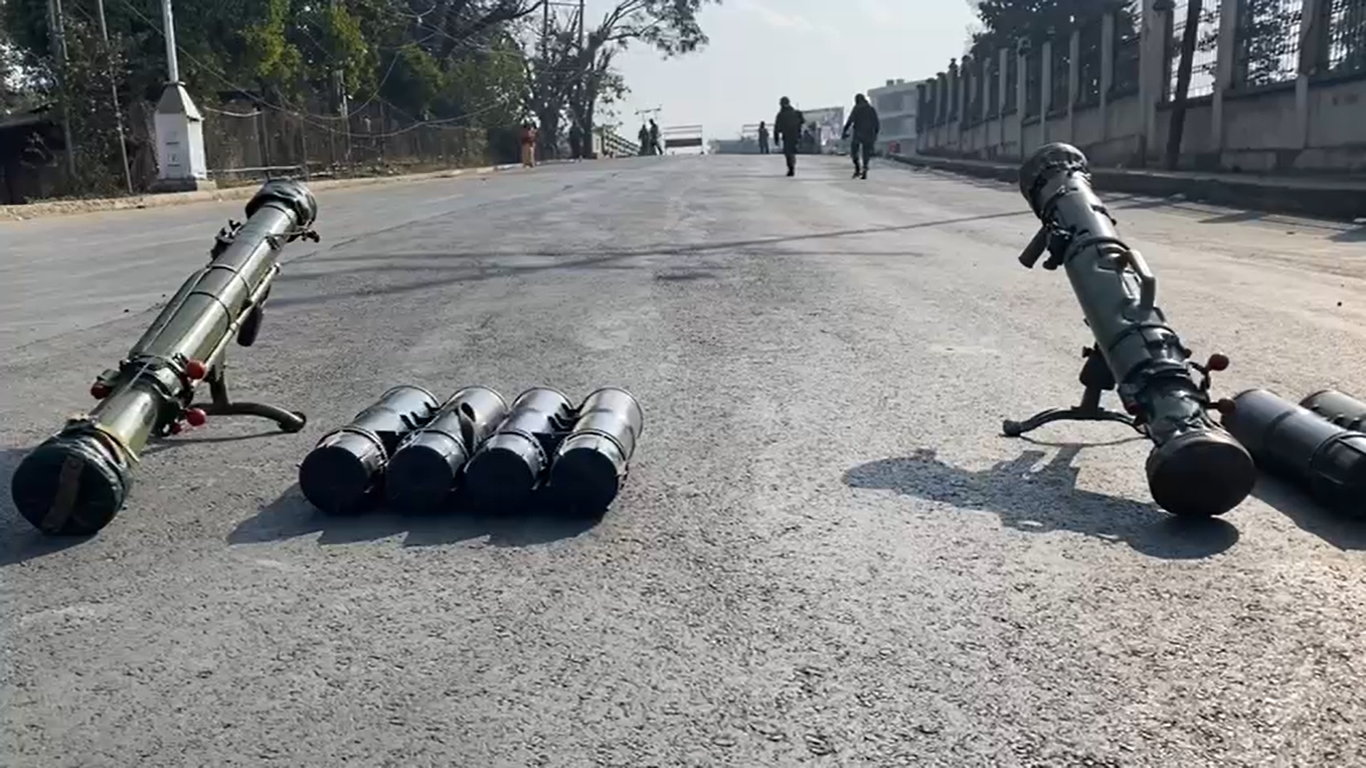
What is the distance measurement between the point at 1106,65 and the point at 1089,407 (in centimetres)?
2374

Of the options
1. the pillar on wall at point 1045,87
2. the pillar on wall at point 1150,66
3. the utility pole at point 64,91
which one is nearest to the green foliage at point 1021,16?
the pillar on wall at point 1045,87

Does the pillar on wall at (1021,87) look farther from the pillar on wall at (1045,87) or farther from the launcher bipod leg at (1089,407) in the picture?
the launcher bipod leg at (1089,407)

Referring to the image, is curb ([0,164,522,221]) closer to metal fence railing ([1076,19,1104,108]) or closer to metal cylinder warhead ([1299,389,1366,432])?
metal cylinder warhead ([1299,389,1366,432])

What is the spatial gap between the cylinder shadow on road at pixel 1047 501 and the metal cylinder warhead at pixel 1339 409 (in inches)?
23.9

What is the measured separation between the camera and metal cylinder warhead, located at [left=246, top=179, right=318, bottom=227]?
16.7 feet

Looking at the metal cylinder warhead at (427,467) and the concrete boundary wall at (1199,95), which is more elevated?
the concrete boundary wall at (1199,95)

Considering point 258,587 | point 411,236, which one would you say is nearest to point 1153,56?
point 411,236

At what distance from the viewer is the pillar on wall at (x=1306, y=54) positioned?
650 inches

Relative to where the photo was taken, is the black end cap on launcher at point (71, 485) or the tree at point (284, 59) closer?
the black end cap on launcher at point (71, 485)

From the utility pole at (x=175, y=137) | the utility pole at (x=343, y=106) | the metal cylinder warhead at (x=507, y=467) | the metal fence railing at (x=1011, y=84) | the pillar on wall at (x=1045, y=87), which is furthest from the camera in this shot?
the metal fence railing at (x=1011, y=84)

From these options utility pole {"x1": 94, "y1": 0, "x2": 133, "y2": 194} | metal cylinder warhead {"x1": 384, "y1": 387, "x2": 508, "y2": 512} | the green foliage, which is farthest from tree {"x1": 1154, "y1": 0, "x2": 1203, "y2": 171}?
the green foliage

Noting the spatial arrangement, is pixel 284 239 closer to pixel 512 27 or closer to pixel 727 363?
pixel 727 363

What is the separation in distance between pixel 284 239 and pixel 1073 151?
313cm

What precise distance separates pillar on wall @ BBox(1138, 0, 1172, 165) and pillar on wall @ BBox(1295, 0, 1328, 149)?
17.6 ft
